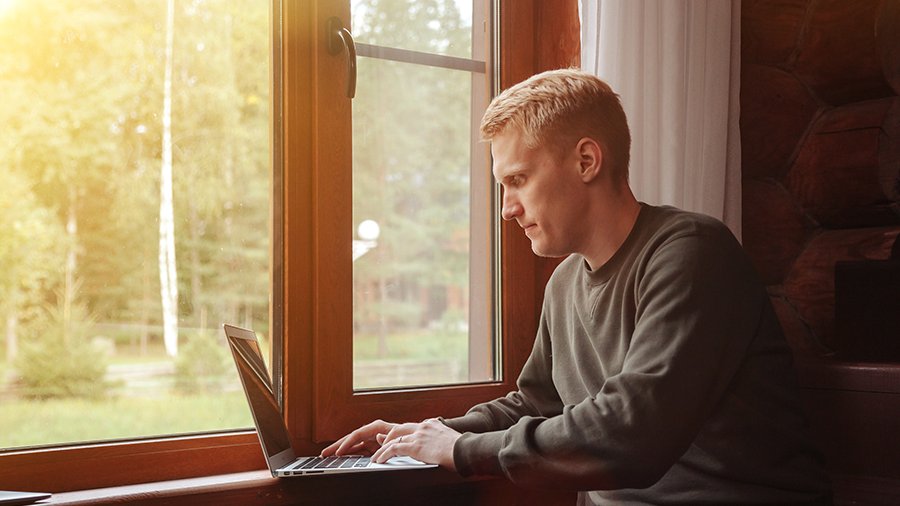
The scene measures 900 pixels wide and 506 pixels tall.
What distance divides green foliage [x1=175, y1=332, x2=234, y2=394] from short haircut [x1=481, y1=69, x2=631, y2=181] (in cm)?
67

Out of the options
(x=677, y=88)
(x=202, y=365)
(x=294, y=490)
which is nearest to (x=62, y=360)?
(x=202, y=365)

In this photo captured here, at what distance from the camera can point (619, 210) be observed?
62.6 inches

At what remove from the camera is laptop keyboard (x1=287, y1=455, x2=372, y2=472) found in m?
1.49

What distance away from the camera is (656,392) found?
50.6 inches

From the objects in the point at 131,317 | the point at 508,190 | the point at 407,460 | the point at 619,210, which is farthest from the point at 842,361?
the point at 131,317

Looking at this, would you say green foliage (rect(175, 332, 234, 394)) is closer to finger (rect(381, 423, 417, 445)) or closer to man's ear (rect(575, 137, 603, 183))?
finger (rect(381, 423, 417, 445))

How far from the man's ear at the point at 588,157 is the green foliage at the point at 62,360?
94 centimetres

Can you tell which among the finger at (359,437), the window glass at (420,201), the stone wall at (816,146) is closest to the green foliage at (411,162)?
the window glass at (420,201)

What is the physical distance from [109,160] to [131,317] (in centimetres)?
30

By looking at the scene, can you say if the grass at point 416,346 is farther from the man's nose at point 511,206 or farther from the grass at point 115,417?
the man's nose at point 511,206

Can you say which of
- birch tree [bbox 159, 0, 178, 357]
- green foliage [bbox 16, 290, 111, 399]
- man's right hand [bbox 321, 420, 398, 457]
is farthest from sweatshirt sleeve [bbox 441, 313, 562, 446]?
green foliage [bbox 16, 290, 111, 399]

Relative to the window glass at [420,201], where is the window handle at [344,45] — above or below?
above

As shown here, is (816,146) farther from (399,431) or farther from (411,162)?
(399,431)

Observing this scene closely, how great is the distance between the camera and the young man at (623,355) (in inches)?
50.9
